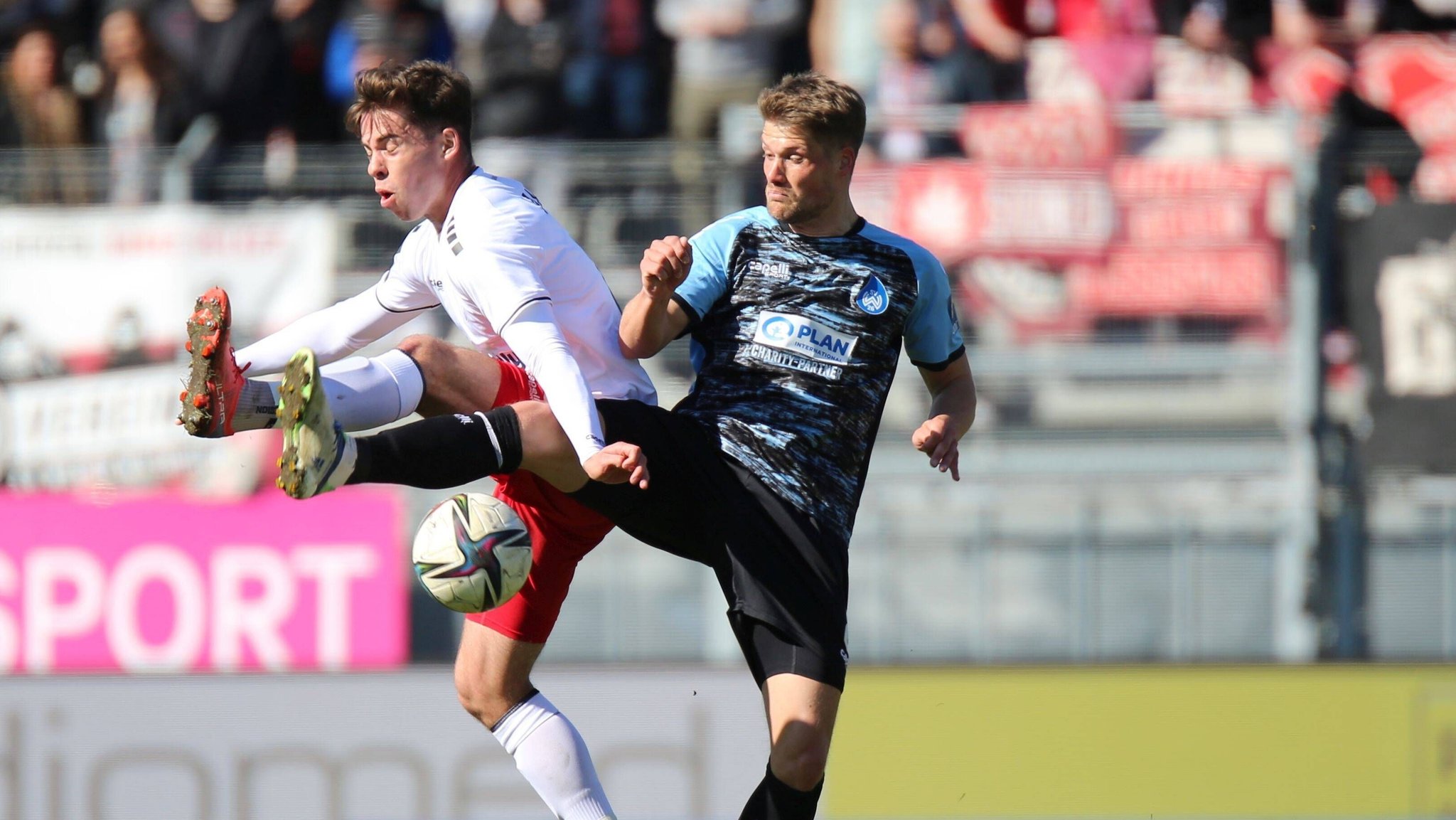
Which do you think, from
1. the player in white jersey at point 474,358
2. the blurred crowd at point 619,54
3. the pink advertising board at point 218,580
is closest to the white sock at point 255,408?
the player in white jersey at point 474,358

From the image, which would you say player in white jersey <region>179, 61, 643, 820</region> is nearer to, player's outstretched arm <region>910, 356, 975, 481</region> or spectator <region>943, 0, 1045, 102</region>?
player's outstretched arm <region>910, 356, 975, 481</region>

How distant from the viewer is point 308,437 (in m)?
3.82

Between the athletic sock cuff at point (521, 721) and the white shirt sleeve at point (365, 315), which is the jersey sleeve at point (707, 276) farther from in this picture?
the athletic sock cuff at point (521, 721)

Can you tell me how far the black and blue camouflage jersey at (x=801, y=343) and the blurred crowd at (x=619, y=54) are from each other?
14.9ft

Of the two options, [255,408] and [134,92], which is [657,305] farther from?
[134,92]

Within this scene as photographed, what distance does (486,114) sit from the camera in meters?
8.81

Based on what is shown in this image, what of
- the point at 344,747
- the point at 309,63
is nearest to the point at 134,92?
the point at 309,63

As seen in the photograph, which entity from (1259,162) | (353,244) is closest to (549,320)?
(353,244)

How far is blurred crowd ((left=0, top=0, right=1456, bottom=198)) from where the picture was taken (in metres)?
8.89

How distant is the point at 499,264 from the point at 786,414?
754 millimetres

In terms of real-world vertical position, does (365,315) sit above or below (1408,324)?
above

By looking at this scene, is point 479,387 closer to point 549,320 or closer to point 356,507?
point 549,320

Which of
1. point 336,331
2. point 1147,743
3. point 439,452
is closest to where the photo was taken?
point 439,452

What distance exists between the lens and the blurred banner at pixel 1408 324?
8.24 metres
